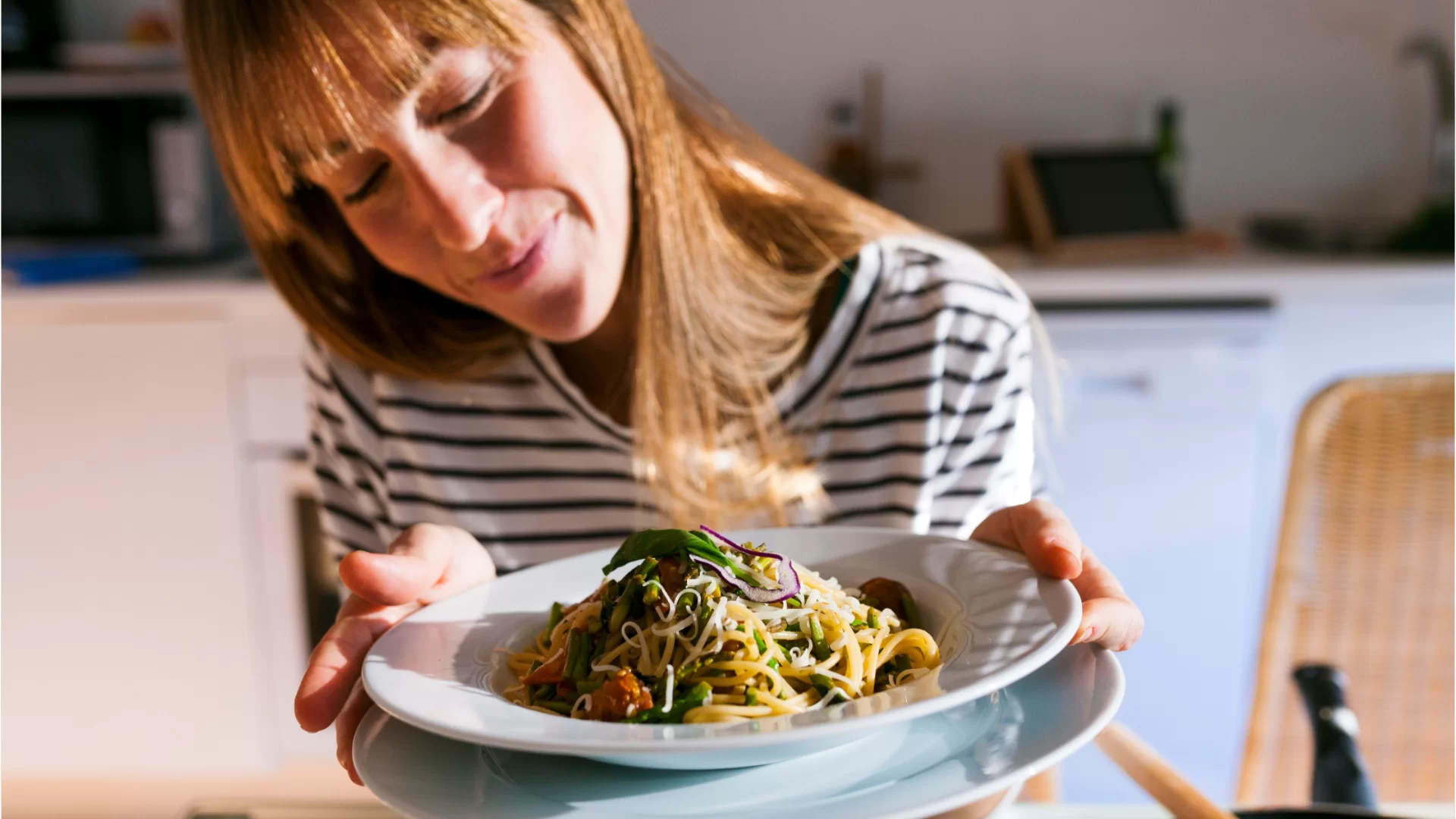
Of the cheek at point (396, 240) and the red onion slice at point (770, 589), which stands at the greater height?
the cheek at point (396, 240)

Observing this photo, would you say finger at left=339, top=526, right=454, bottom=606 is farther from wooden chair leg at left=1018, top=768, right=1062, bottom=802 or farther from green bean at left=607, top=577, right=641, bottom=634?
wooden chair leg at left=1018, top=768, right=1062, bottom=802

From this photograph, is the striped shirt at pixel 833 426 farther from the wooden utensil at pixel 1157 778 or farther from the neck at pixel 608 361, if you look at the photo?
the wooden utensil at pixel 1157 778

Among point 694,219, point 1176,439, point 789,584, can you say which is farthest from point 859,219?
point 1176,439

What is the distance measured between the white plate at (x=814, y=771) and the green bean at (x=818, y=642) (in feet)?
0.30

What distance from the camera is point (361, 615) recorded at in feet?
2.26

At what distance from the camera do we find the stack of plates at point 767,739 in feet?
1.64

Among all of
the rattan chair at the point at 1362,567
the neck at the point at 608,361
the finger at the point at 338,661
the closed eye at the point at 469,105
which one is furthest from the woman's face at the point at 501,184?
the rattan chair at the point at 1362,567

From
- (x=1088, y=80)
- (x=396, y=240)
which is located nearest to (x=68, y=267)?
(x=396, y=240)

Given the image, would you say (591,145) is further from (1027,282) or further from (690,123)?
(1027,282)

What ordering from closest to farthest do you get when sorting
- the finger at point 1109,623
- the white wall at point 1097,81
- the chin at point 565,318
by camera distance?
the finger at point 1109,623 < the chin at point 565,318 < the white wall at point 1097,81

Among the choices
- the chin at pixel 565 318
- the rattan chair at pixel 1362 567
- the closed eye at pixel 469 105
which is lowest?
the rattan chair at pixel 1362 567

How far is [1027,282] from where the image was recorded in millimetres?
2334

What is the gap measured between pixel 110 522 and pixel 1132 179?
240cm

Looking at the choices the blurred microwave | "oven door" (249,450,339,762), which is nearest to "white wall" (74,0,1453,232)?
the blurred microwave
